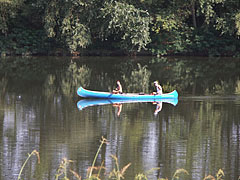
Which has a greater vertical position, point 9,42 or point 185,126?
point 9,42

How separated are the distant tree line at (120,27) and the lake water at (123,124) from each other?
7.99 metres

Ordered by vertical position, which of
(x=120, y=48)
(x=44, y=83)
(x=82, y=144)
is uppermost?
(x=120, y=48)

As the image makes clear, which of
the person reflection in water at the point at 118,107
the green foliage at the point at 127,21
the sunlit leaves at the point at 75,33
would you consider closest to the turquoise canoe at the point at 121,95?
the person reflection in water at the point at 118,107

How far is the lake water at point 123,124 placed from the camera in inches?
542

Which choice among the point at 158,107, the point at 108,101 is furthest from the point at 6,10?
the point at 158,107

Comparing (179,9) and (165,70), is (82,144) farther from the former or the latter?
(179,9)

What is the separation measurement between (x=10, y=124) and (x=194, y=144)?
19.2ft

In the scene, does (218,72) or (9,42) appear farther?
(9,42)

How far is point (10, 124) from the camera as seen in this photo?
1858cm

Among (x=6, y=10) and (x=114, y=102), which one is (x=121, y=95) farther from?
(x=6, y=10)

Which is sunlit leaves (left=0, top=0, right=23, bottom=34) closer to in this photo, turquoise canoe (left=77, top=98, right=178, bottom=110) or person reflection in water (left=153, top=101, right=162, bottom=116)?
turquoise canoe (left=77, top=98, right=178, bottom=110)

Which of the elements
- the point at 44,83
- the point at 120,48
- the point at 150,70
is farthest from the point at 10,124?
the point at 120,48

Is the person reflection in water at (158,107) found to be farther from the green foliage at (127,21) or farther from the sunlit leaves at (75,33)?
the sunlit leaves at (75,33)

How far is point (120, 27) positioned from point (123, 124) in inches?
Answer: 934
